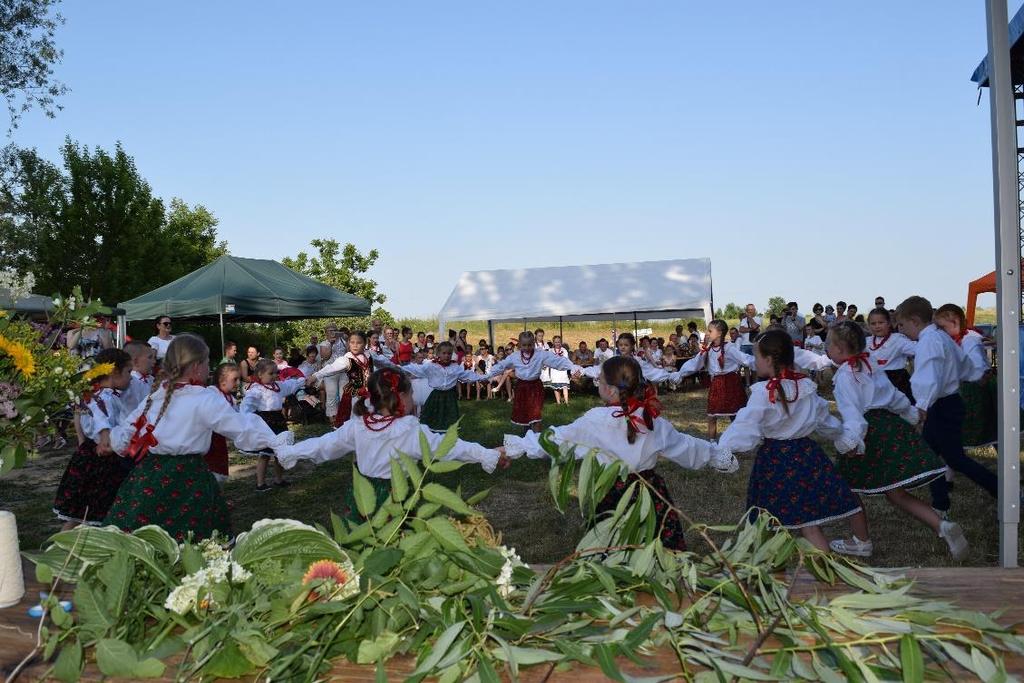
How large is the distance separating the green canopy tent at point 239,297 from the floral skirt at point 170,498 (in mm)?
10347

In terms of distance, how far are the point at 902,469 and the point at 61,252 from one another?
27.6m

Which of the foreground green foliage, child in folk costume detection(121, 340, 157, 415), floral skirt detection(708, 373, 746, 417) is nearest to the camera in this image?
the foreground green foliage

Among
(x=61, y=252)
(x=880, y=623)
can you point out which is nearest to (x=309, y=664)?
(x=880, y=623)

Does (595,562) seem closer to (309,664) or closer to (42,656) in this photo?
(309,664)

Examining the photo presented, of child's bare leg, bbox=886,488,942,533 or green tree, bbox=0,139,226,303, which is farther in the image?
green tree, bbox=0,139,226,303

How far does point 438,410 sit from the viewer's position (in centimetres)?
1127

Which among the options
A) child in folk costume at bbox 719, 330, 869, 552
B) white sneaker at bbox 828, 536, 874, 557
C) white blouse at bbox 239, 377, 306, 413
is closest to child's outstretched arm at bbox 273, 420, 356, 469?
child in folk costume at bbox 719, 330, 869, 552

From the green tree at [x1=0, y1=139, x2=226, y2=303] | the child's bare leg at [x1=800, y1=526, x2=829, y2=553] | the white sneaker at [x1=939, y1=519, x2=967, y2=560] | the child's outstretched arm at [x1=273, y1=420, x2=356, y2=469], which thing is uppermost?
the green tree at [x1=0, y1=139, x2=226, y2=303]

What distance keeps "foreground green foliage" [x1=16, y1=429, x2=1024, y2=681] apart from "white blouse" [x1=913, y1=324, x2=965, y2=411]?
4867mm

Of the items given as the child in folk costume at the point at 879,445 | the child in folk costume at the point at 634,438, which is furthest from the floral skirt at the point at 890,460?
the child in folk costume at the point at 634,438

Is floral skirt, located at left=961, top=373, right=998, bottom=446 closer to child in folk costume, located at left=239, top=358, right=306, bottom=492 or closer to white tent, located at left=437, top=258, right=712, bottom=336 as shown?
child in folk costume, located at left=239, top=358, right=306, bottom=492

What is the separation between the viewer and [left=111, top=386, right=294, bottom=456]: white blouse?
430 centimetres

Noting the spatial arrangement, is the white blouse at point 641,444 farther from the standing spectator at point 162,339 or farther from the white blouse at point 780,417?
the standing spectator at point 162,339

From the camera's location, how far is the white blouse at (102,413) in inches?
214
